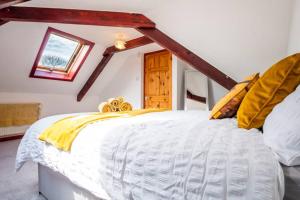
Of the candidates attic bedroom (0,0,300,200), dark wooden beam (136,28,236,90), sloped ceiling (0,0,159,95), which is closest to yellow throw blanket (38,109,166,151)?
attic bedroom (0,0,300,200)

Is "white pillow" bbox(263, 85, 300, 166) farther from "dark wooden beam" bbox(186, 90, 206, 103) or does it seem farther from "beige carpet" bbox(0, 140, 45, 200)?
"dark wooden beam" bbox(186, 90, 206, 103)

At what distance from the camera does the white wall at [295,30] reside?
198 centimetres

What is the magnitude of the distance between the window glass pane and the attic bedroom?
21 millimetres

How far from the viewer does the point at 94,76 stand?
4961mm

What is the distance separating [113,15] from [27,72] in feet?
7.47

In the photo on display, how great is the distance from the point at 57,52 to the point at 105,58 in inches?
40.0

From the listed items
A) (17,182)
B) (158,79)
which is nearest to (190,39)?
(158,79)

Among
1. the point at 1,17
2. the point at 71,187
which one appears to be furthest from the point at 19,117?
the point at 71,187

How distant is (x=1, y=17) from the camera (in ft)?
7.95

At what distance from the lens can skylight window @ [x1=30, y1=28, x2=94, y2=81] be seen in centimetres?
381

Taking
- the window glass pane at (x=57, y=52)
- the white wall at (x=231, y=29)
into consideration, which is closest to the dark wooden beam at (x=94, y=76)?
the window glass pane at (x=57, y=52)

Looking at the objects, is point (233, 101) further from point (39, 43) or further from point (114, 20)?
point (39, 43)

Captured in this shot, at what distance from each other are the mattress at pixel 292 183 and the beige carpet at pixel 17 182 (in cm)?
→ 196

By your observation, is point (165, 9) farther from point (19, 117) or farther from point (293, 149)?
point (19, 117)
